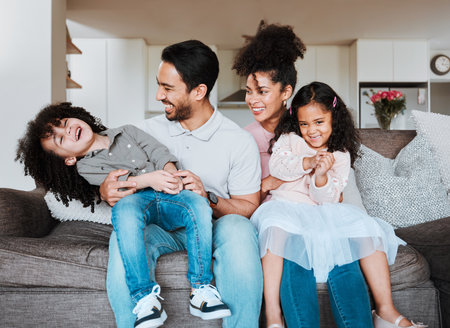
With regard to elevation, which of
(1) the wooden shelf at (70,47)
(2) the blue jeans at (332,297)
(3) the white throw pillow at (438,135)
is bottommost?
(2) the blue jeans at (332,297)

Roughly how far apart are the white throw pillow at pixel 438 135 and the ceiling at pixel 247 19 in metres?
2.87

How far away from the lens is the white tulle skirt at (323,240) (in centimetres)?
124

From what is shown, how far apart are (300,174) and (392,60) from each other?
16.7ft

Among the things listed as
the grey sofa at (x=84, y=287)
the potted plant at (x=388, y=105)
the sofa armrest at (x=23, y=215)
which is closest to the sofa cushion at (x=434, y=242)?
the grey sofa at (x=84, y=287)

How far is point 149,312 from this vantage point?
105 centimetres

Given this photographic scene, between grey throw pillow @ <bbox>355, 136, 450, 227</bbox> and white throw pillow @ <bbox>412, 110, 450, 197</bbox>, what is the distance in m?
0.04

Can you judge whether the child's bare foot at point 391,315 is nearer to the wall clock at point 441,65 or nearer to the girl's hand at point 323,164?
the girl's hand at point 323,164

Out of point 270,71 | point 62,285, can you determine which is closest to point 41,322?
point 62,285

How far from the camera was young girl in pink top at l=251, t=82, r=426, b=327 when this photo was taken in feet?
4.09

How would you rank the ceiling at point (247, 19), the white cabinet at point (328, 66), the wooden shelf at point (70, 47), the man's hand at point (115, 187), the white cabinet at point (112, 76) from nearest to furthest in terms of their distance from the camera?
the man's hand at point (115, 187) → the wooden shelf at point (70, 47) → the ceiling at point (247, 19) → the white cabinet at point (112, 76) → the white cabinet at point (328, 66)

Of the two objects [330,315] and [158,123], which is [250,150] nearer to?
[158,123]

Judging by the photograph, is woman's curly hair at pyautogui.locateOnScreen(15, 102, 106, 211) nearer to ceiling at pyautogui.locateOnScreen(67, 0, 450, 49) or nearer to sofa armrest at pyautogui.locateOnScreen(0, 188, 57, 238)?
sofa armrest at pyautogui.locateOnScreen(0, 188, 57, 238)

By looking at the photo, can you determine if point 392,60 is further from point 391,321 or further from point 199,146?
→ point 391,321

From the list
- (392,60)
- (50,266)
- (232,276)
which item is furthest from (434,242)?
(392,60)
